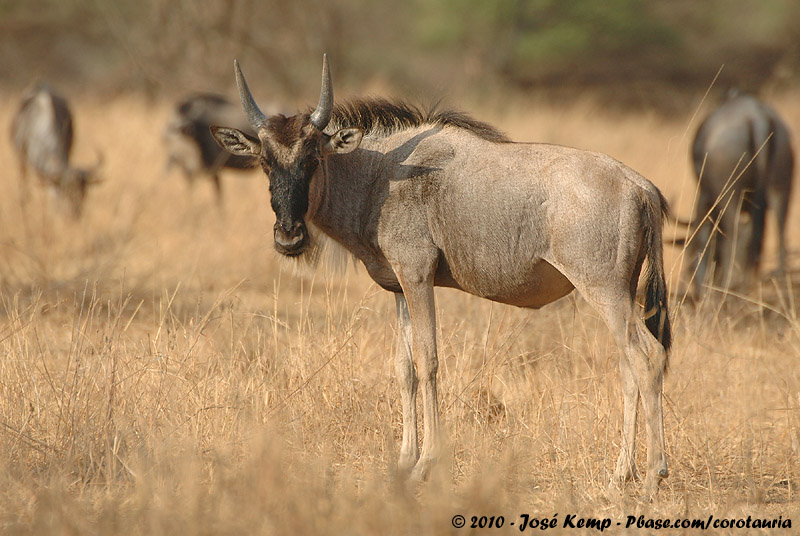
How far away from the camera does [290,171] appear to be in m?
4.19

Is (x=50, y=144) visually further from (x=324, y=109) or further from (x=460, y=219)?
(x=460, y=219)

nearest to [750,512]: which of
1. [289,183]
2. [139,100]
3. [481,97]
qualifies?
[289,183]

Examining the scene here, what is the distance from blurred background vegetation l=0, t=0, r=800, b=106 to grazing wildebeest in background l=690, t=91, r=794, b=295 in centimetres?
1360

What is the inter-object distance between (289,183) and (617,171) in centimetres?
155

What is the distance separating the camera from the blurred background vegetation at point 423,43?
69.4 ft

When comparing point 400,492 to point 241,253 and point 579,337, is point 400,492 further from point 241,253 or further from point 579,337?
point 241,253

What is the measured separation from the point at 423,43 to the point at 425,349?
25504 mm

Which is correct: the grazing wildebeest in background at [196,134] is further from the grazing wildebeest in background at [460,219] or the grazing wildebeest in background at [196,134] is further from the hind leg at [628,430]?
the hind leg at [628,430]

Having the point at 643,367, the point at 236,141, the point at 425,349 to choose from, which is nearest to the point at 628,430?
the point at 643,367

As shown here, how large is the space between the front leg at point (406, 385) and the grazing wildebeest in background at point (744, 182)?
4467 mm

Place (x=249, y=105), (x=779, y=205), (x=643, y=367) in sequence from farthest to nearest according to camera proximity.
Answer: (x=779, y=205)
(x=249, y=105)
(x=643, y=367)

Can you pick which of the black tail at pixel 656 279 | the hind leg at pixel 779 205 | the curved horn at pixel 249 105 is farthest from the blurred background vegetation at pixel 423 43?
the black tail at pixel 656 279

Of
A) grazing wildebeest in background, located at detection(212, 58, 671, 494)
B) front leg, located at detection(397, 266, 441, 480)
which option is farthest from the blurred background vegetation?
front leg, located at detection(397, 266, 441, 480)

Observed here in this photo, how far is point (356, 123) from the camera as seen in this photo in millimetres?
4680
